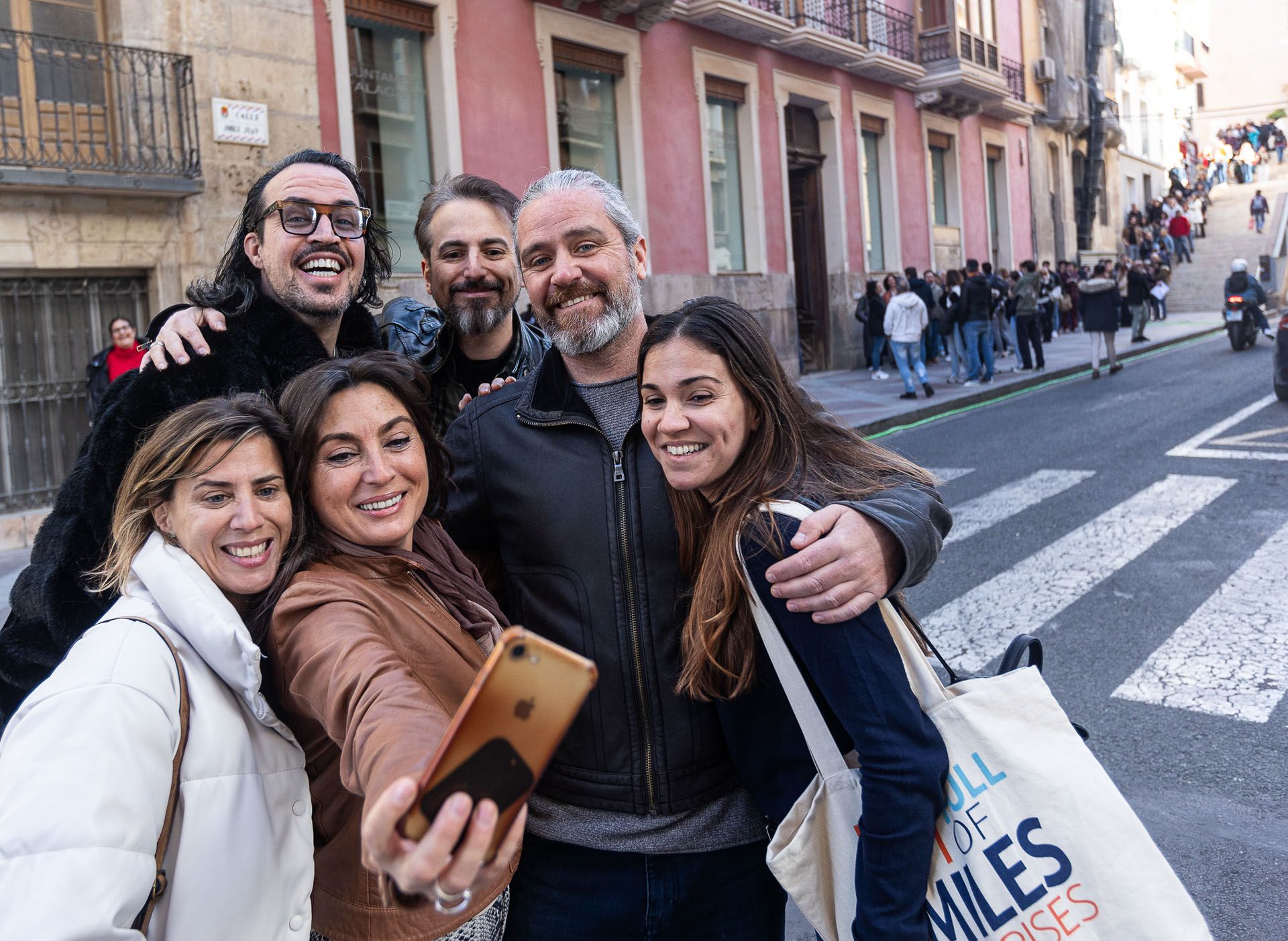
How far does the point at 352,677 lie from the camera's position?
4.63ft

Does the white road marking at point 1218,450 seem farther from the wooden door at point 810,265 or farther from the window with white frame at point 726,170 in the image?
the wooden door at point 810,265

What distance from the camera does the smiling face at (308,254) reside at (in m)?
2.43

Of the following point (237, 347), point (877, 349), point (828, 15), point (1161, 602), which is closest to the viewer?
point (237, 347)

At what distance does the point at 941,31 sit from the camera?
21016 mm

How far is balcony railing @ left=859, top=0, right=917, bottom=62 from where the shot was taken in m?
19.0

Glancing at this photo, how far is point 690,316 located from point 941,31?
21877mm

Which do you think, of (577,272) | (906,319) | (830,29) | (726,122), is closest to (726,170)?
(726,122)

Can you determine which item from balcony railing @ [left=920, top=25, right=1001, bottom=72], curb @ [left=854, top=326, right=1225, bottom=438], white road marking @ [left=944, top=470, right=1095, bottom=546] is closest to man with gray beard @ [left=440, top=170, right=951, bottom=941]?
white road marking @ [left=944, top=470, right=1095, bottom=546]

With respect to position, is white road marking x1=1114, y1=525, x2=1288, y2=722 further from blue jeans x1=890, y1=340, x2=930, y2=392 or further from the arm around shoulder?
blue jeans x1=890, y1=340, x2=930, y2=392

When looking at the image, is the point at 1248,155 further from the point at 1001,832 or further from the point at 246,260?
the point at 1001,832

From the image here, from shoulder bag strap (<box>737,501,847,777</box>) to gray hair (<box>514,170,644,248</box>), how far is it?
758 millimetres

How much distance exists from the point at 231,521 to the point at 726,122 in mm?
16148

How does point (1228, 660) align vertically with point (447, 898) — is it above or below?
below

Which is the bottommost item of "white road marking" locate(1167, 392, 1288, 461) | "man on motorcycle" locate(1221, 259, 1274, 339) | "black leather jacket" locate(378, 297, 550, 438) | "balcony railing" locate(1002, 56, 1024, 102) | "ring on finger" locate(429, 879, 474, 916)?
"white road marking" locate(1167, 392, 1288, 461)
